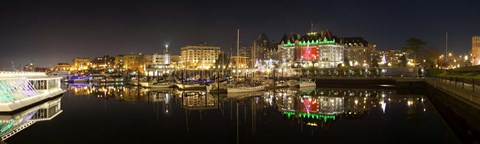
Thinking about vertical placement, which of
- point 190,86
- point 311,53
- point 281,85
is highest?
point 311,53

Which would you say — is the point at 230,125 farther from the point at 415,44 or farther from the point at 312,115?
the point at 415,44

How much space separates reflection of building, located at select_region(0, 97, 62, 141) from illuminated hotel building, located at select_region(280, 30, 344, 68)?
363ft

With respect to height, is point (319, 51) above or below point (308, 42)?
below

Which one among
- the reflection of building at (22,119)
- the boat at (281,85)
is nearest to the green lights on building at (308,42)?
the boat at (281,85)

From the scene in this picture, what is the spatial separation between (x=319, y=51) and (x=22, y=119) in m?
123

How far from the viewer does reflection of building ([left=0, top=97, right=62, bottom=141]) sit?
2033cm

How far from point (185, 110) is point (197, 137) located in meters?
12.0

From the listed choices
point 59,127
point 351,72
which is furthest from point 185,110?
point 351,72

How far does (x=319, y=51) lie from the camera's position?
138250 mm

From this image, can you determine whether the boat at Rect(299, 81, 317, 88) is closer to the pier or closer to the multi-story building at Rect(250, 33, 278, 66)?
the pier

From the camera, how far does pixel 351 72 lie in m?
94.8

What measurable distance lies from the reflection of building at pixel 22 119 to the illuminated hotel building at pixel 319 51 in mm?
110533

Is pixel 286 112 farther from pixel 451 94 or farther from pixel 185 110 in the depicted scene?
pixel 451 94

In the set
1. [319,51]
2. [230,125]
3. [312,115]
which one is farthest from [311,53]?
[230,125]
